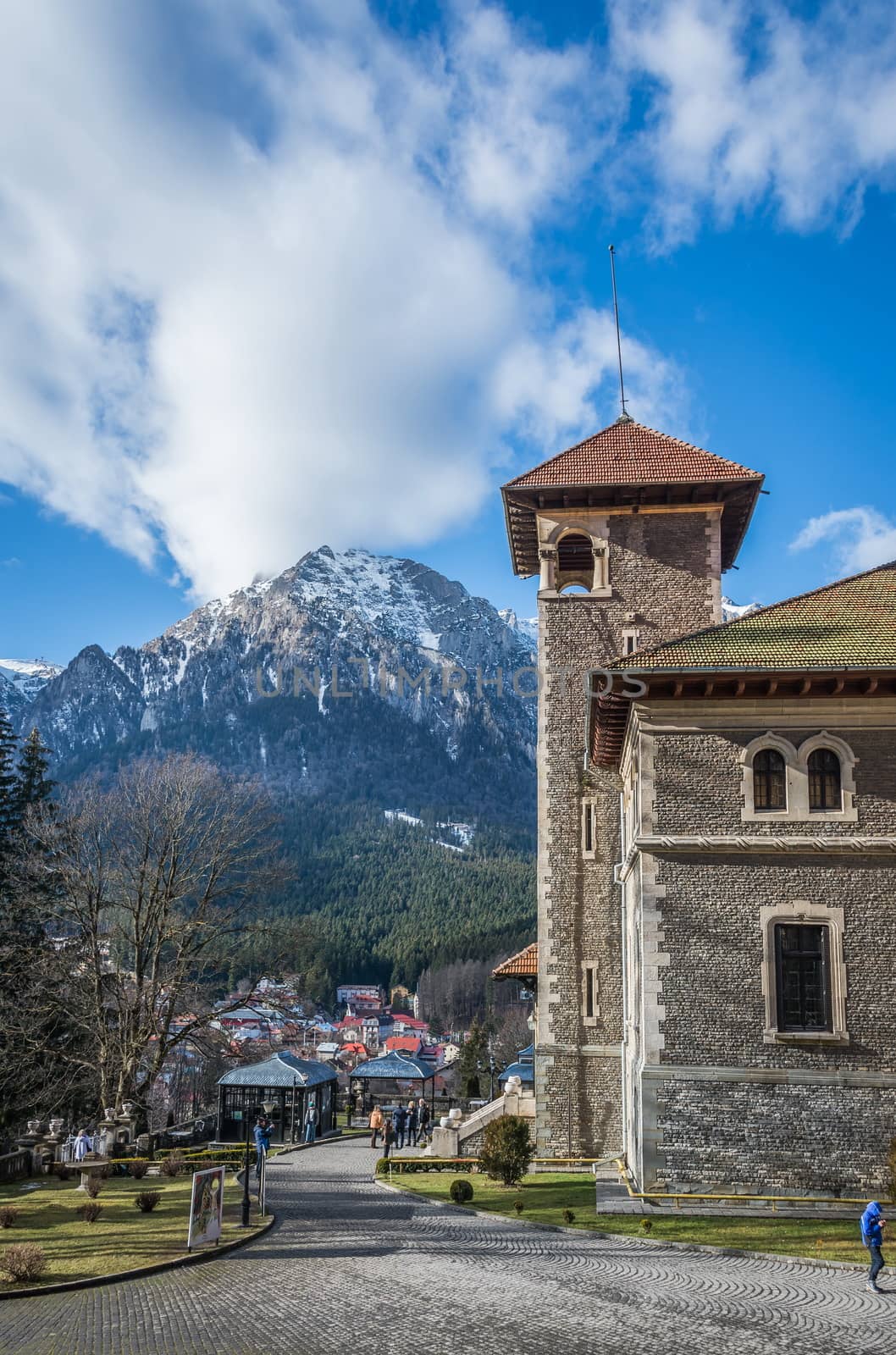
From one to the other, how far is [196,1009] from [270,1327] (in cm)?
2263

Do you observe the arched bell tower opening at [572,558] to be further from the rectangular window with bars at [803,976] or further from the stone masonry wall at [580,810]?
the rectangular window with bars at [803,976]

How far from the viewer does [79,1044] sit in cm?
3691

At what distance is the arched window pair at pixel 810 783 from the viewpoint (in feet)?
67.7

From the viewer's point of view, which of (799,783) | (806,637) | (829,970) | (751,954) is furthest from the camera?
(806,637)

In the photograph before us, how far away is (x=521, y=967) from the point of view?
3086cm

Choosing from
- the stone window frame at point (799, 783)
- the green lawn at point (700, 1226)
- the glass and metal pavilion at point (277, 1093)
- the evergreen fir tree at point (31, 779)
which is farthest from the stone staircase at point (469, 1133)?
the evergreen fir tree at point (31, 779)

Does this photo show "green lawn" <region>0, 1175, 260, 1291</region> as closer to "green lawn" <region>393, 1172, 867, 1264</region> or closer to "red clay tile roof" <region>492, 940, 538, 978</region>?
"green lawn" <region>393, 1172, 867, 1264</region>

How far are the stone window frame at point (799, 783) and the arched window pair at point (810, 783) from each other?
1.5 inches

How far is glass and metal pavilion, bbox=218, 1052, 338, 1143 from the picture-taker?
36.0 metres

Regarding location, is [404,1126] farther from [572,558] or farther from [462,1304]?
[462,1304]

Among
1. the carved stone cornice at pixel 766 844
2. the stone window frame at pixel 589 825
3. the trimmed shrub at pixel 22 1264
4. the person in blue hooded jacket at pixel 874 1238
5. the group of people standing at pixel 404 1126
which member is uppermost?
the stone window frame at pixel 589 825

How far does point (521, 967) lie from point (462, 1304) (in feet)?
59.3

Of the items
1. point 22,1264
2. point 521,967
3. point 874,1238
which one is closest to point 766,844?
point 874,1238

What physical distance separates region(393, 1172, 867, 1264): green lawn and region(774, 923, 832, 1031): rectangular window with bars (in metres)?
3.23
